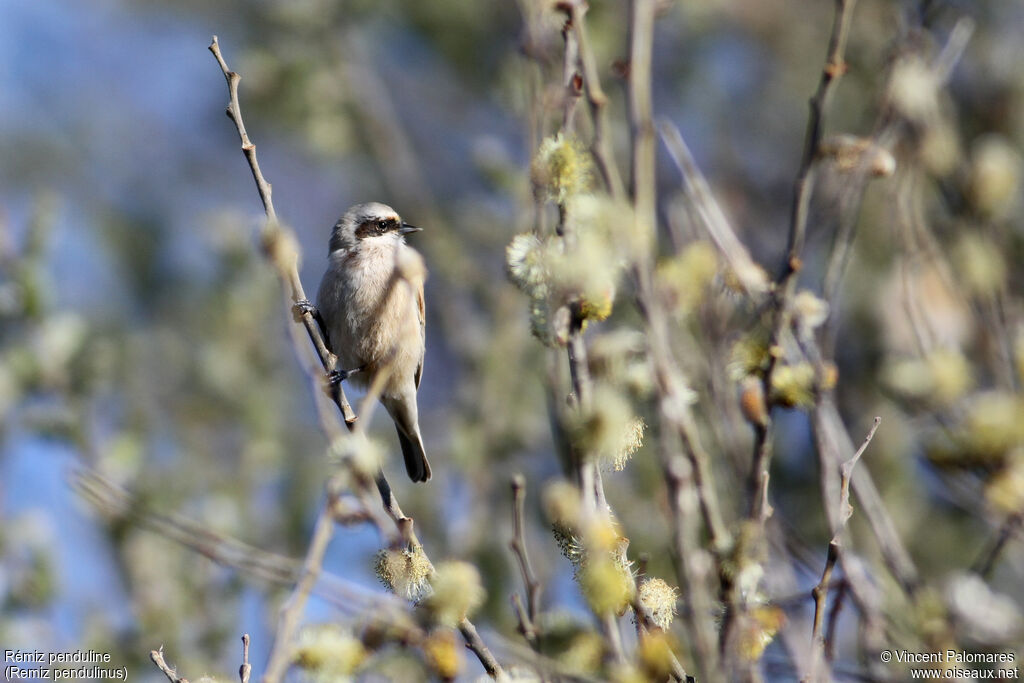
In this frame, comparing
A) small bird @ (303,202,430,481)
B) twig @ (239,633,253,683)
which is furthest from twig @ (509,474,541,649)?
small bird @ (303,202,430,481)

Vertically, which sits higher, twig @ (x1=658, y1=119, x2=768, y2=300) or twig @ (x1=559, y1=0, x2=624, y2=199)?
twig @ (x1=658, y1=119, x2=768, y2=300)

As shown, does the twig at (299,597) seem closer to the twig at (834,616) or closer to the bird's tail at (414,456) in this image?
the twig at (834,616)

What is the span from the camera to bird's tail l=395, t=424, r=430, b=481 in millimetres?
5661

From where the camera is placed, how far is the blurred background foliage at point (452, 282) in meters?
3.04

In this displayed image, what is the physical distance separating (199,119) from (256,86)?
216 inches

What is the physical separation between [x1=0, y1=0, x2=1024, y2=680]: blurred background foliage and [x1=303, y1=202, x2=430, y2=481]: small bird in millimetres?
729

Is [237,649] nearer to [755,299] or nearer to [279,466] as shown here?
[279,466]

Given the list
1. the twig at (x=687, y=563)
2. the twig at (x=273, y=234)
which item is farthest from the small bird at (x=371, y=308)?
the twig at (x=687, y=563)

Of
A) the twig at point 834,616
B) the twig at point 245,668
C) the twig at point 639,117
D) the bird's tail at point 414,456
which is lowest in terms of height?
the twig at point 245,668

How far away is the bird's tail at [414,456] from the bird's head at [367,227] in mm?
1140

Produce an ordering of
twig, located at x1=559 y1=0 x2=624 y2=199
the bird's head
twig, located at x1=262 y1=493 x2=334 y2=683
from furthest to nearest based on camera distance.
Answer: the bird's head < twig, located at x1=559 y1=0 x2=624 y2=199 < twig, located at x1=262 y1=493 x2=334 y2=683

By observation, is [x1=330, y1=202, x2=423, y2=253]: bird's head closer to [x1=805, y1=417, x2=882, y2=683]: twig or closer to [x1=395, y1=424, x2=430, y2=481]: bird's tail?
[x1=395, y1=424, x2=430, y2=481]: bird's tail

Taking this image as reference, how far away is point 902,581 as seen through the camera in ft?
8.16

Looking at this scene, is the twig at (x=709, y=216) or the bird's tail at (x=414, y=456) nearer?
the twig at (x=709, y=216)
